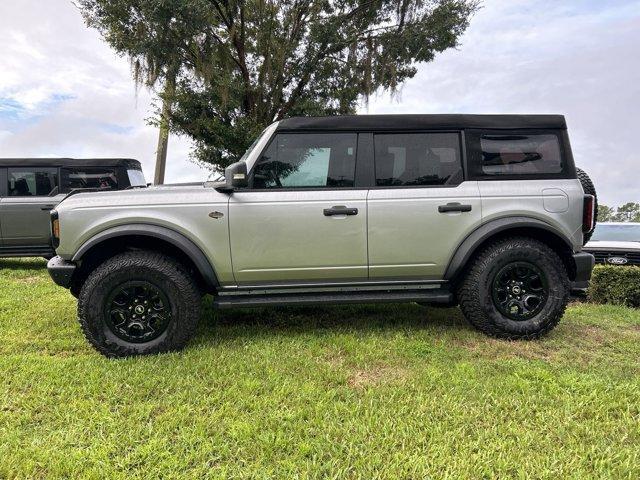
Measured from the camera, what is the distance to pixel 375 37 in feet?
34.8

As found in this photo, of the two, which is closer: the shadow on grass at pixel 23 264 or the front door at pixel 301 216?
the front door at pixel 301 216

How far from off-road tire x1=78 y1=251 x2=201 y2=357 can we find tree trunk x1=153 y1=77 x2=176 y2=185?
7599 millimetres

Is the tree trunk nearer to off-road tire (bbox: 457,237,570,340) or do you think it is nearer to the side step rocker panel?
the side step rocker panel

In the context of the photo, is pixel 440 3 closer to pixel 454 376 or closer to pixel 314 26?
pixel 314 26

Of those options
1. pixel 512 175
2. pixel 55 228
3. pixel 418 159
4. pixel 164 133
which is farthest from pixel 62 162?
pixel 512 175

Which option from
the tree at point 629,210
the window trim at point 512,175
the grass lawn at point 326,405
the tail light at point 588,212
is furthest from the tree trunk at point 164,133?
the tree at point 629,210

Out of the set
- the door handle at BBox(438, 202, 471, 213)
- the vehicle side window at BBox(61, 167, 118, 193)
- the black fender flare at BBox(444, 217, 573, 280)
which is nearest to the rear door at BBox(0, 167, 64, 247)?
the vehicle side window at BBox(61, 167, 118, 193)

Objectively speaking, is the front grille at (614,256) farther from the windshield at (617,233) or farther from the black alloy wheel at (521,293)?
the black alloy wheel at (521,293)

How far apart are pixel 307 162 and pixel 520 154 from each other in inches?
70.3

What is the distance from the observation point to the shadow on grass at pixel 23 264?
739cm

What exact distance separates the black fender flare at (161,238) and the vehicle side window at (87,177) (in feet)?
14.5

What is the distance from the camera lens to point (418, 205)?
340cm

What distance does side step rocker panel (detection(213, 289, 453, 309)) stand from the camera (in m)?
3.32

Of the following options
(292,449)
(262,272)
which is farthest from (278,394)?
(262,272)
